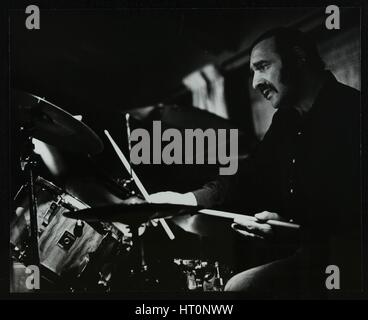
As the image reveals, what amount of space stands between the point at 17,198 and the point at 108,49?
91 centimetres

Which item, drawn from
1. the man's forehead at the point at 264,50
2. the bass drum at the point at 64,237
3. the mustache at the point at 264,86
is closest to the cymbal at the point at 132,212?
the bass drum at the point at 64,237

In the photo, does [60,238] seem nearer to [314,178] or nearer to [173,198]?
[173,198]

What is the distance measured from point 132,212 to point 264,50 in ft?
3.59

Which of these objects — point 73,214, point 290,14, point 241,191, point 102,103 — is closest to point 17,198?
point 73,214

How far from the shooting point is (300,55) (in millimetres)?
3264

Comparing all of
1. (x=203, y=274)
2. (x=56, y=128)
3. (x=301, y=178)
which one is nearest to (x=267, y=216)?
(x=301, y=178)

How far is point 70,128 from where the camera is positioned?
3.26 meters

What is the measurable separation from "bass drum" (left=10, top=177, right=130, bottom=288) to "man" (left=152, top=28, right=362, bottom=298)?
0.36 meters

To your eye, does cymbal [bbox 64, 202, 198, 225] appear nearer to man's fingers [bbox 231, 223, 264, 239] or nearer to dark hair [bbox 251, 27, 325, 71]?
man's fingers [bbox 231, 223, 264, 239]

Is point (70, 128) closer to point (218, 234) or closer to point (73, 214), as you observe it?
point (73, 214)

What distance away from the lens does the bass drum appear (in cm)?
326

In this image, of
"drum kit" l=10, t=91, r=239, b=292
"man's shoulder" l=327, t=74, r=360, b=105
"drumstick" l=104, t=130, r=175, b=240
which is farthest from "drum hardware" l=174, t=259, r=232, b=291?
"man's shoulder" l=327, t=74, r=360, b=105

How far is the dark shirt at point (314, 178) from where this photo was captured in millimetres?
3225

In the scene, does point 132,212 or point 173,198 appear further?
point 173,198
